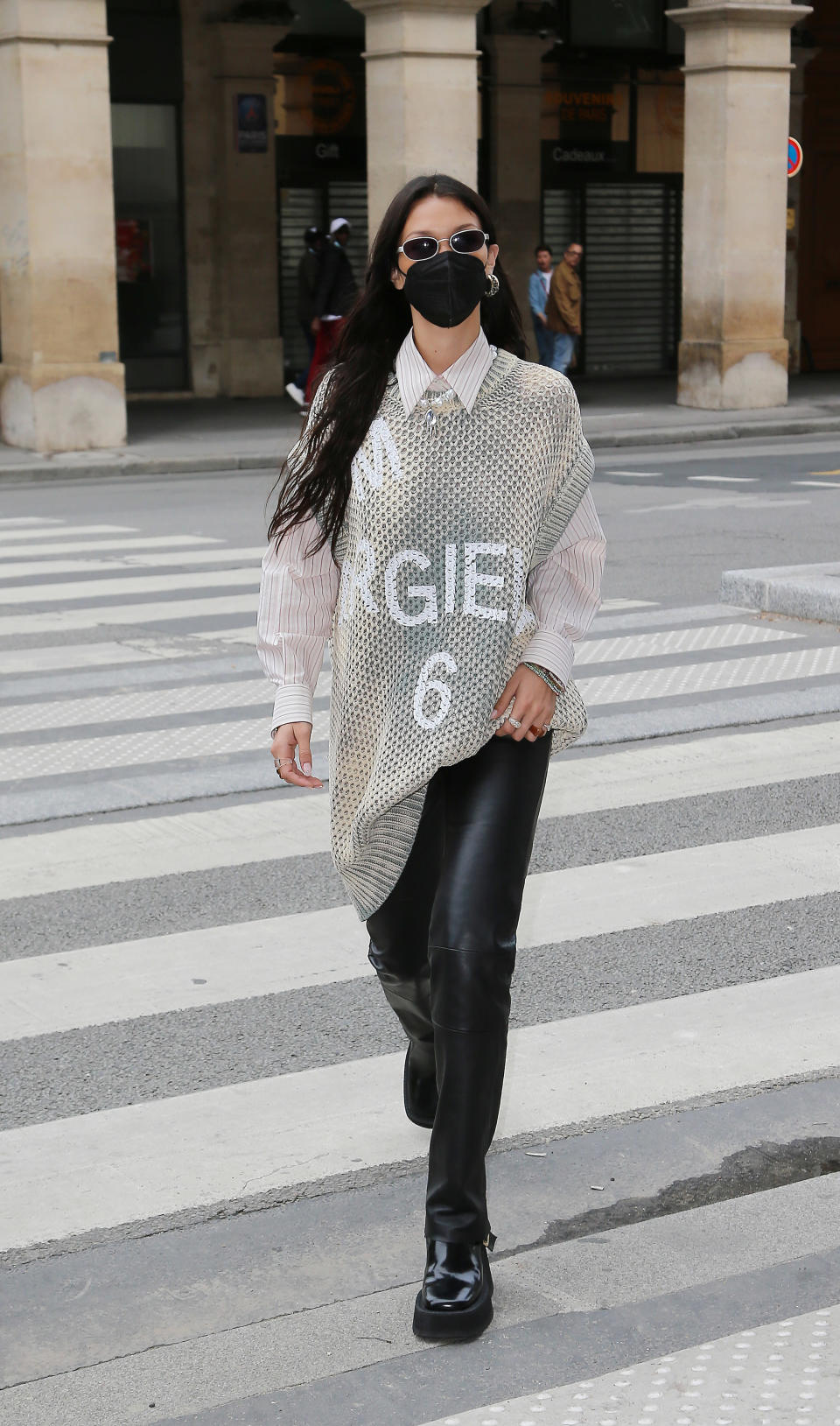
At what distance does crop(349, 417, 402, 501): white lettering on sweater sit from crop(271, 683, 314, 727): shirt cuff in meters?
0.39

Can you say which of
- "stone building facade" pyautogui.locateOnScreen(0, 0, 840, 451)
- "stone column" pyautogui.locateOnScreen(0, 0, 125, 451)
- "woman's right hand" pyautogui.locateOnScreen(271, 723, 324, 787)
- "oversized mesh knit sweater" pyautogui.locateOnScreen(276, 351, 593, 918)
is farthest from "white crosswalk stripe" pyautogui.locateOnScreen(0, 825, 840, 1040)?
"stone building facade" pyautogui.locateOnScreen(0, 0, 840, 451)

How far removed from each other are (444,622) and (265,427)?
1880 centimetres

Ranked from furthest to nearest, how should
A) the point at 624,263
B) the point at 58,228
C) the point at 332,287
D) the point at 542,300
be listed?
1. the point at 624,263
2. the point at 542,300
3. the point at 332,287
4. the point at 58,228

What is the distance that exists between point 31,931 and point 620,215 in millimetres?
25096

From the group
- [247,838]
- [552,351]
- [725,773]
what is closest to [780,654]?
[725,773]

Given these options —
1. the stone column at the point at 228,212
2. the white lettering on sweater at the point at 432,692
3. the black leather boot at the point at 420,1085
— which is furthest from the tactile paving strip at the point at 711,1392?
the stone column at the point at 228,212

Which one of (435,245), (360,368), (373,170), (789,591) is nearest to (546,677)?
(360,368)

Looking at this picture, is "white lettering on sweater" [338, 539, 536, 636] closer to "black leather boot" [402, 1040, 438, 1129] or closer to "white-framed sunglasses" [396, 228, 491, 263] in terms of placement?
"white-framed sunglasses" [396, 228, 491, 263]

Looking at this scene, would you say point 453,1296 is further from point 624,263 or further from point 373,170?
point 624,263

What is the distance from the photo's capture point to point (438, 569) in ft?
10.9

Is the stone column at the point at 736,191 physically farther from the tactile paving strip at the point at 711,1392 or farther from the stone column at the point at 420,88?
the tactile paving strip at the point at 711,1392

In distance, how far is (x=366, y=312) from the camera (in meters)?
3.54

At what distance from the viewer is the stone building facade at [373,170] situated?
19406mm

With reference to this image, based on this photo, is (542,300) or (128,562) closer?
(128,562)
